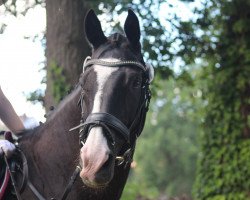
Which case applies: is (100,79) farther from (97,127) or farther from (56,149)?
(56,149)

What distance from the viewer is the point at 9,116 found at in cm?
416

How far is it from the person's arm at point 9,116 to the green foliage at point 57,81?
301 cm

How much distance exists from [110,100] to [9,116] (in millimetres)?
1078

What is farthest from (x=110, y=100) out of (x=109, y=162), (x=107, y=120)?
(x=109, y=162)

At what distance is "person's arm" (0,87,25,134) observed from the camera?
4121 millimetres

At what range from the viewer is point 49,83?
7457 millimetres

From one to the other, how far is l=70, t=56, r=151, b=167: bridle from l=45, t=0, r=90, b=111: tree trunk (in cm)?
346

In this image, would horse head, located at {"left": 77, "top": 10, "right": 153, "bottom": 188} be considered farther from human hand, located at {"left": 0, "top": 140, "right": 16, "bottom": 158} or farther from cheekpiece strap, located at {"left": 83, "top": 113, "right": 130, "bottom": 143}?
human hand, located at {"left": 0, "top": 140, "right": 16, "bottom": 158}

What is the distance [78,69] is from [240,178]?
4.02 metres

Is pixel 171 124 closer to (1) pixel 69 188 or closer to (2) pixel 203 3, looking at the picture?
(2) pixel 203 3

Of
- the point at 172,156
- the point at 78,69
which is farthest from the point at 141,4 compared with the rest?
the point at 172,156

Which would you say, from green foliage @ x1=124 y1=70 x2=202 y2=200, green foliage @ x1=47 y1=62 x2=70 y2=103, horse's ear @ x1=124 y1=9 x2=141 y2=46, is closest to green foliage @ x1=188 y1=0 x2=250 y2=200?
green foliage @ x1=47 y1=62 x2=70 y2=103

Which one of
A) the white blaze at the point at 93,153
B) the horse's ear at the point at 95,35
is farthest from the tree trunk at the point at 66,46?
the white blaze at the point at 93,153

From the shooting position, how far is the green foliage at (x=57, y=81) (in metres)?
7.23
